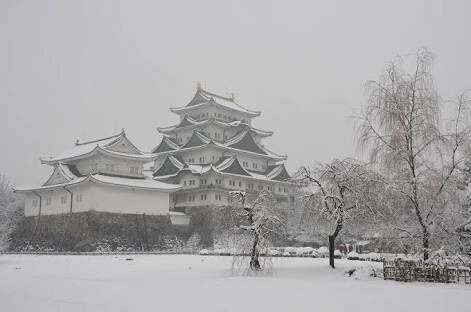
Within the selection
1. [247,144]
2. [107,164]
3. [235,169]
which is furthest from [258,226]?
[247,144]

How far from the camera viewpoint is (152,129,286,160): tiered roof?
5341 cm

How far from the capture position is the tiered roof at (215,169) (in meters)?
48.7

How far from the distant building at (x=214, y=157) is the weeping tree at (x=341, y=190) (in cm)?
2487

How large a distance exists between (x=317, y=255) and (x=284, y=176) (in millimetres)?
23334

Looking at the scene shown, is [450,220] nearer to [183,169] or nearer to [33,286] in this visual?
[33,286]

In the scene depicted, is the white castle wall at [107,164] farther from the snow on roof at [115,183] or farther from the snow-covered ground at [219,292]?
the snow-covered ground at [219,292]

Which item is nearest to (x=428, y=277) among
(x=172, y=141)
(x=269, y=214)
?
(x=269, y=214)

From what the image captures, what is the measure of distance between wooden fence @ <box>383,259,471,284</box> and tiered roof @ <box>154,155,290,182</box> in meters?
30.1

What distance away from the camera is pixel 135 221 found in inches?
1628

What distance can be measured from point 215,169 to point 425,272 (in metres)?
31.4

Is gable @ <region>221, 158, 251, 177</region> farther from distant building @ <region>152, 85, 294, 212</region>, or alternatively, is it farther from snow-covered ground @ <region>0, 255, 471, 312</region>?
snow-covered ground @ <region>0, 255, 471, 312</region>

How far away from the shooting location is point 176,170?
5091 centimetres

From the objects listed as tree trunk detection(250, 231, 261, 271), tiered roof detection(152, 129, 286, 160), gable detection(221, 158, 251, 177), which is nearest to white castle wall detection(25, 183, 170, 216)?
gable detection(221, 158, 251, 177)

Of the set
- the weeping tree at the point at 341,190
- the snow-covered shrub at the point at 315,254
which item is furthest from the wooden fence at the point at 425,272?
the snow-covered shrub at the point at 315,254
